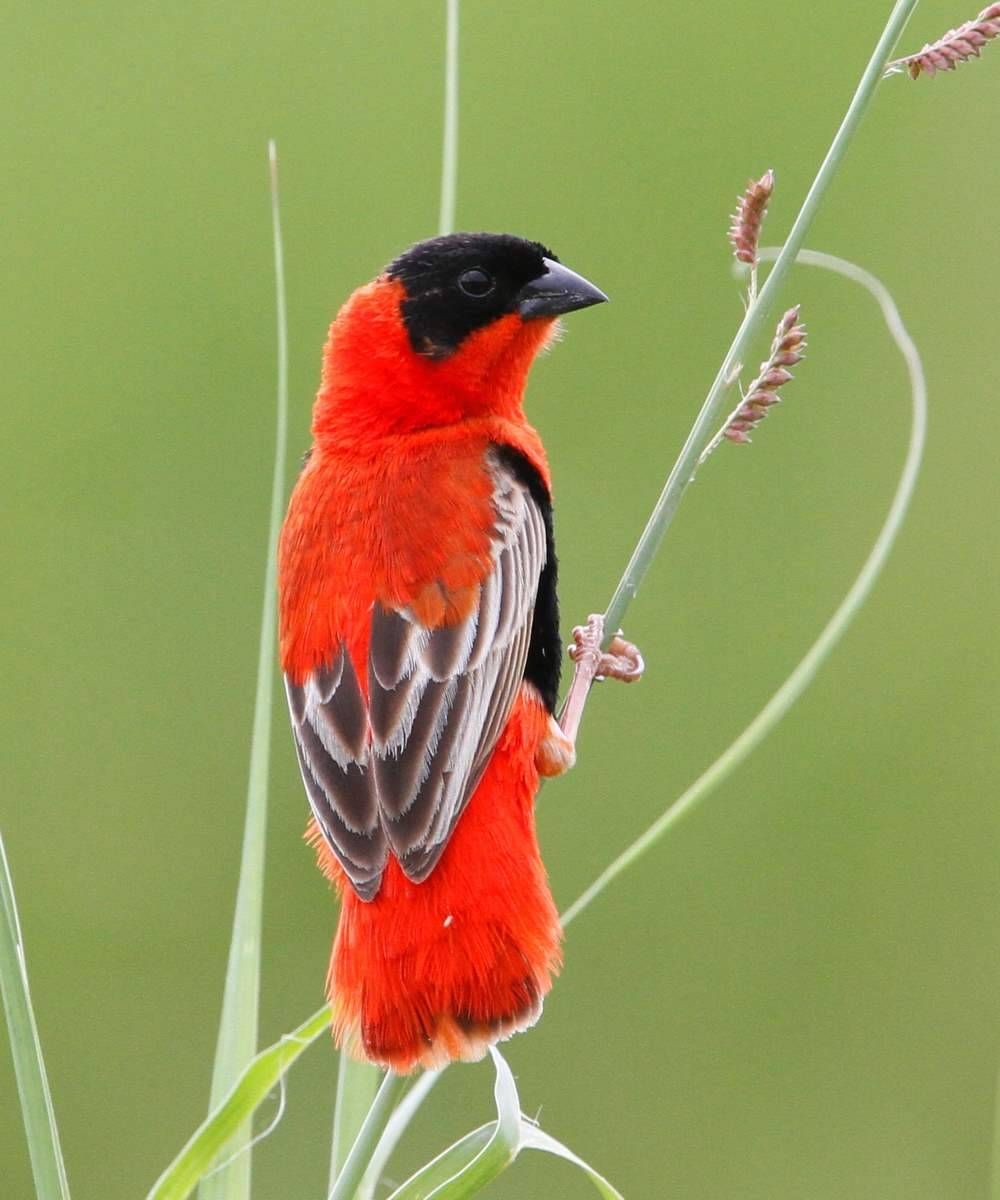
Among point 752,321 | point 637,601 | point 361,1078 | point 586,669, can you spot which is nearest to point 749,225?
point 752,321

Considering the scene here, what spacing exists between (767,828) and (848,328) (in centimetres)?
161

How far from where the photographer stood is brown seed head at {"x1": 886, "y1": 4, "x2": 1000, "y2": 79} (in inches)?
82.3

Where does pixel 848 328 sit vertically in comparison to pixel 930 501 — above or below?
above

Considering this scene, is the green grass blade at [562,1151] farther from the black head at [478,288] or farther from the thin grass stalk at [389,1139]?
the black head at [478,288]

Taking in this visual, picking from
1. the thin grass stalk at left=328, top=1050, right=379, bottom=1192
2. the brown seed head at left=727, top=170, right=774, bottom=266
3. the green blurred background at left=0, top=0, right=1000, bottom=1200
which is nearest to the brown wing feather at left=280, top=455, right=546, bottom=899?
the thin grass stalk at left=328, top=1050, right=379, bottom=1192

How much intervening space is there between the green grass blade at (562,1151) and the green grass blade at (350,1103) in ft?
0.74

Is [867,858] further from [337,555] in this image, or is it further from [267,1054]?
[267,1054]

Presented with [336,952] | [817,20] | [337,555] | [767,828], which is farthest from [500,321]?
[817,20]

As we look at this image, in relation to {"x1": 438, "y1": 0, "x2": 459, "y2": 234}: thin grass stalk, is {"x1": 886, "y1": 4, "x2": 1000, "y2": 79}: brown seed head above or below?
above

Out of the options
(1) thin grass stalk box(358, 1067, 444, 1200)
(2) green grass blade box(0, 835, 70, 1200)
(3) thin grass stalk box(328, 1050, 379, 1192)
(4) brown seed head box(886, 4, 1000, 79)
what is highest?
(4) brown seed head box(886, 4, 1000, 79)

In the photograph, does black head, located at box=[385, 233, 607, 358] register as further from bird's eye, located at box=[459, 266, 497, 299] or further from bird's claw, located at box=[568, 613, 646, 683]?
bird's claw, located at box=[568, 613, 646, 683]

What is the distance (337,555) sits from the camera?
2.81 meters

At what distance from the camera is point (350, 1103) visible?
2.23 m

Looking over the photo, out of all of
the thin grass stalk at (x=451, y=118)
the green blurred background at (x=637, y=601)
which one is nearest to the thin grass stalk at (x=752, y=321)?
the thin grass stalk at (x=451, y=118)
